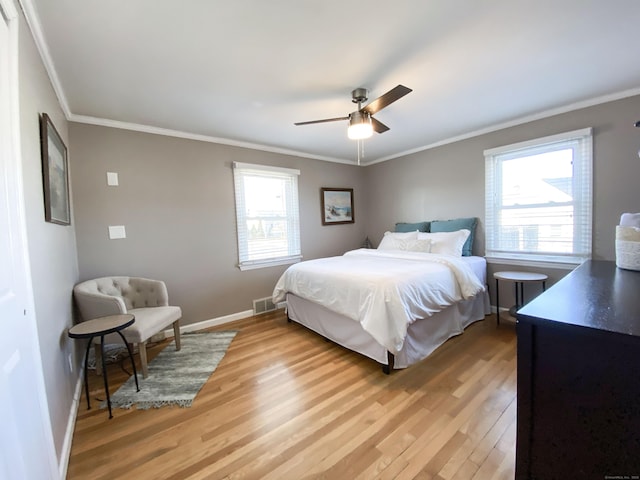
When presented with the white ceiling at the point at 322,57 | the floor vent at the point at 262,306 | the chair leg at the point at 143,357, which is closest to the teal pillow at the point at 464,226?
the white ceiling at the point at 322,57

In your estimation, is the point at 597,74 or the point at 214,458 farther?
the point at 597,74

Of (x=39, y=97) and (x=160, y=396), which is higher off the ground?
(x=39, y=97)

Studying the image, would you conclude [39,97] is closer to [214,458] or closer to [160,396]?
[160,396]

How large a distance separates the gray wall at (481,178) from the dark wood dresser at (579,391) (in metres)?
2.50

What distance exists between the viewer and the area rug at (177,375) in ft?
6.32

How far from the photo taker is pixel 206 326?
329 cm

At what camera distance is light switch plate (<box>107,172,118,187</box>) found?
107 inches

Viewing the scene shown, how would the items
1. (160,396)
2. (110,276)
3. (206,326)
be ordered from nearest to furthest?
1. (160,396)
2. (110,276)
3. (206,326)

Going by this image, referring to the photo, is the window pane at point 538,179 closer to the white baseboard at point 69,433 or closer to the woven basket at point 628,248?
the woven basket at point 628,248

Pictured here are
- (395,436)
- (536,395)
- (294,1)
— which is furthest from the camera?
(395,436)

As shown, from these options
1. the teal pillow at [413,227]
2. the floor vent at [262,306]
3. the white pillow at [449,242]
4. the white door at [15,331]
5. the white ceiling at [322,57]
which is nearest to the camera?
the white door at [15,331]

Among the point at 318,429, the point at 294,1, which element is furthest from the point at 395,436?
the point at 294,1

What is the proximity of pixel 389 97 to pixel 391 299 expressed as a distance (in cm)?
152

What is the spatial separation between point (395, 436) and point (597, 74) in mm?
3129
